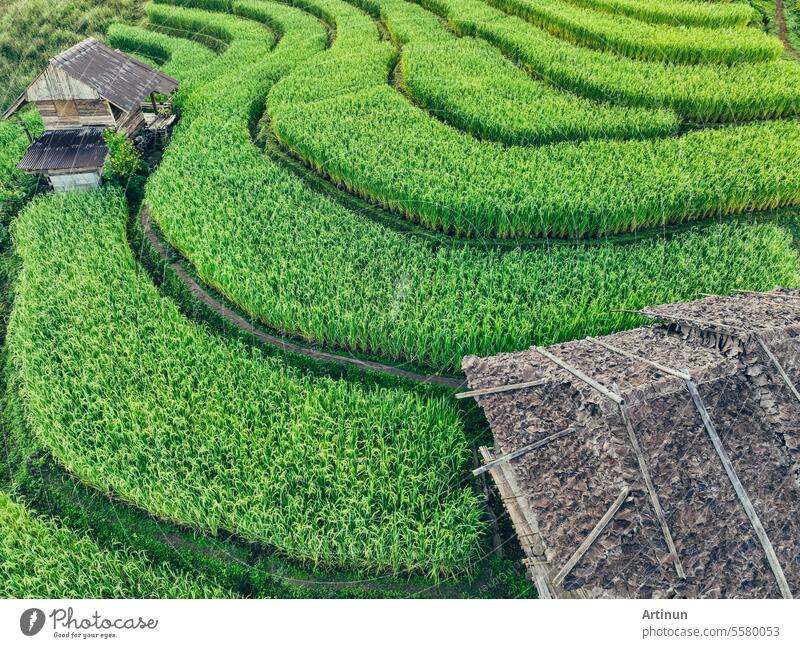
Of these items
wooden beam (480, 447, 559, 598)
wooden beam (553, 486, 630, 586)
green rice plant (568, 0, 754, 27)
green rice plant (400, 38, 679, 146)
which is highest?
green rice plant (568, 0, 754, 27)

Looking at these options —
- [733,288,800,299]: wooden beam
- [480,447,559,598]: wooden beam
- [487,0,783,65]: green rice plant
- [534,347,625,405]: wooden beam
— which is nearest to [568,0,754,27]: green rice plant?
[487,0,783,65]: green rice plant

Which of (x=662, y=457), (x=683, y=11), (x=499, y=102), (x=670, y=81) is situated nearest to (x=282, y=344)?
(x=662, y=457)

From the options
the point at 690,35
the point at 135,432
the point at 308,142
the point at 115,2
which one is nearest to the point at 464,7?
the point at 690,35

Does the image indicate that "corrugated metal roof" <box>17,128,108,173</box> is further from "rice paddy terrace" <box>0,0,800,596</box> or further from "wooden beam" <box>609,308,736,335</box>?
"wooden beam" <box>609,308,736,335</box>

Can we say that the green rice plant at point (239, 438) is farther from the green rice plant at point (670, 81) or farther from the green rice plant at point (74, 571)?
the green rice plant at point (670, 81)

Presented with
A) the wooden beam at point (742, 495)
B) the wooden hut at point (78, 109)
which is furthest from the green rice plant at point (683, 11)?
the wooden beam at point (742, 495)
